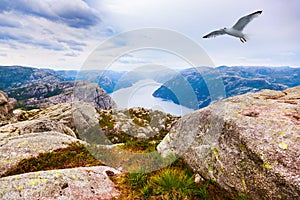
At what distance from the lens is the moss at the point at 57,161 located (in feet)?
34.7

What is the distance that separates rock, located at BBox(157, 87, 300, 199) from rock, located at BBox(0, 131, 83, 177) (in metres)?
7.41

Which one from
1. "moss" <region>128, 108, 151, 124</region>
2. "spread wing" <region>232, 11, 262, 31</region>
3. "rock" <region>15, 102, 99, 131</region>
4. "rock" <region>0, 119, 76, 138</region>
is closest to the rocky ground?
"spread wing" <region>232, 11, 262, 31</region>

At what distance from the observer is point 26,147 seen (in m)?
12.1

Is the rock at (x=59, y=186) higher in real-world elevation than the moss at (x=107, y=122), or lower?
higher

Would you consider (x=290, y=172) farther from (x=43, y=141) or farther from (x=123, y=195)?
(x=43, y=141)

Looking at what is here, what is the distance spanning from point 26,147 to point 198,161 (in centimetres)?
1011

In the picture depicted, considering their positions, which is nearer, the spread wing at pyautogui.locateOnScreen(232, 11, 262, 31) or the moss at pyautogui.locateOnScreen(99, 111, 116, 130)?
the spread wing at pyautogui.locateOnScreen(232, 11, 262, 31)

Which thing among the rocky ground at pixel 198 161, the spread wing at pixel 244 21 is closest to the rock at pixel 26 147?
the rocky ground at pixel 198 161

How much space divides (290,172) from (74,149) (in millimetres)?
11934

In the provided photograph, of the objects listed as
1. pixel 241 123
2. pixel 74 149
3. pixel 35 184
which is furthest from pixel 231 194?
pixel 74 149

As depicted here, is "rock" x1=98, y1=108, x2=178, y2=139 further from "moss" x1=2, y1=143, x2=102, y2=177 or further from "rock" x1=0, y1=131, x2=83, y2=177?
"moss" x1=2, y1=143, x2=102, y2=177

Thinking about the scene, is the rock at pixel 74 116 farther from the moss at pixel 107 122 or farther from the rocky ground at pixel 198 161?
the rocky ground at pixel 198 161

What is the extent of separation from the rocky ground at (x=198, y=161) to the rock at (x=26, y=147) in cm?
4

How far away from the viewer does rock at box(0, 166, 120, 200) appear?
7.36m
